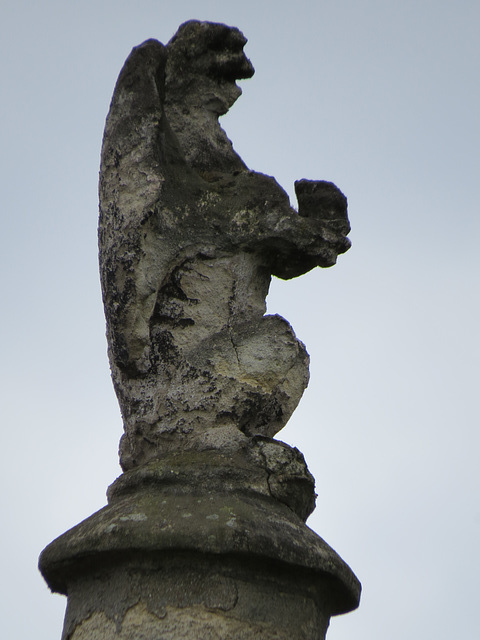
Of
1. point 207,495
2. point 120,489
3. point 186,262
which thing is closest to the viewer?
point 207,495

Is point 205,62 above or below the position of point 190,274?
above

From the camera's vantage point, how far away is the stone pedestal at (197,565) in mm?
3145

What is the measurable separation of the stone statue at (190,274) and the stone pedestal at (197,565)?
0.28 meters

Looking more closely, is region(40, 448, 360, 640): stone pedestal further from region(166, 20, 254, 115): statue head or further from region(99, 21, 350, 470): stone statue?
region(166, 20, 254, 115): statue head

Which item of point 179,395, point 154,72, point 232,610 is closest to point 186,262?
point 179,395

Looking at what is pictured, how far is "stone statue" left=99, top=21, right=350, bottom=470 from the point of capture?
3771 millimetres

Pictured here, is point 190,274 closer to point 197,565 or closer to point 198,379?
point 198,379

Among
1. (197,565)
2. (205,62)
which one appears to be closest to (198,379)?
(197,565)

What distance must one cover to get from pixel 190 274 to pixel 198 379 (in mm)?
497

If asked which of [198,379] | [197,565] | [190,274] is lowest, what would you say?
[197,565]

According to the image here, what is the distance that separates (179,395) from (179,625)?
97cm

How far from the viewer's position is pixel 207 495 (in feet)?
11.1

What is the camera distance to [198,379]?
378 cm

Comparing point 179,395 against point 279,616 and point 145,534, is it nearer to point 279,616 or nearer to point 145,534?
point 145,534
